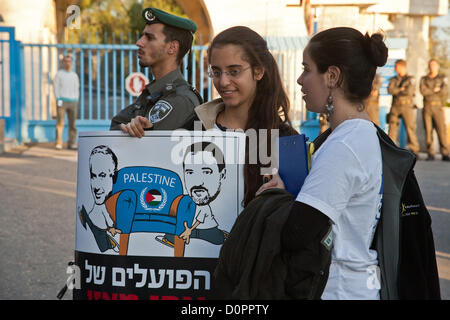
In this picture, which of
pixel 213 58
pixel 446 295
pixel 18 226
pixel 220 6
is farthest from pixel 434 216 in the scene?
pixel 220 6

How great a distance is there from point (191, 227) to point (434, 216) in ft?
18.6

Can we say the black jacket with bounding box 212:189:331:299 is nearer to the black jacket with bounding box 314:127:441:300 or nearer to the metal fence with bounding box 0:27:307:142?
the black jacket with bounding box 314:127:441:300

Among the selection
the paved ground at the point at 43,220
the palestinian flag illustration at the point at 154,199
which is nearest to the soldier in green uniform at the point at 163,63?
the palestinian flag illustration at the point at 154,199

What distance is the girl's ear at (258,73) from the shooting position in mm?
2686

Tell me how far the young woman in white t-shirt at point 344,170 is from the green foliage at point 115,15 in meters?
29.9

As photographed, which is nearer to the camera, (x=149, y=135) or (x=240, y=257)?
(x=240, y=257)

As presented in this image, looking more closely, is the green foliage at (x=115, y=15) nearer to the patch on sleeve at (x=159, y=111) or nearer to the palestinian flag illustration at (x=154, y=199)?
the patch on sleeve at (x=159, y=111)

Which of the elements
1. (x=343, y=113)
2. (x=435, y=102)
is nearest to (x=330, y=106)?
(x=343, y=113)

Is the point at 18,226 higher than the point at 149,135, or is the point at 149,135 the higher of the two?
the point at 149,135

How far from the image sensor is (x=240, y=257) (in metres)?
1.96

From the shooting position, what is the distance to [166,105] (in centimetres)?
274

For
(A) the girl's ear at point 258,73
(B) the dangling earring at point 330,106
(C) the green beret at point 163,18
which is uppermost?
(C) the green beret at point 163,18

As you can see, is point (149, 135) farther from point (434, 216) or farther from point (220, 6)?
point (220, 6)
